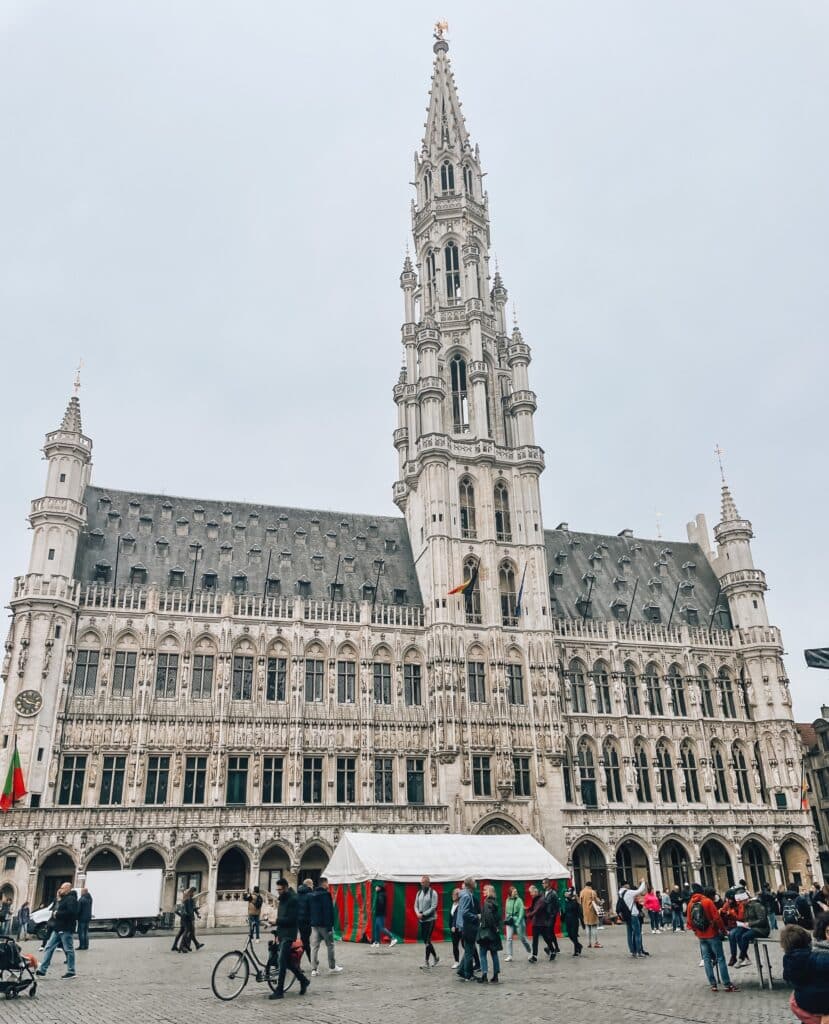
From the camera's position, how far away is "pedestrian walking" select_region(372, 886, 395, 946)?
2977cm

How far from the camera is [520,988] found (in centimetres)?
1786

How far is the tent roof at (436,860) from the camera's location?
31.2 metres

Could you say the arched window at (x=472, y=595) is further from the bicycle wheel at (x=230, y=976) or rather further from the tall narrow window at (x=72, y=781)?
the bicycle wheel at (x=230, y=976)

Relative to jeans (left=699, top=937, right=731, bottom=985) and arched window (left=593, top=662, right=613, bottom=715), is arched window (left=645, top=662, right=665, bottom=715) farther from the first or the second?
jeans (left=699, top=937, right=731, bottom=985)

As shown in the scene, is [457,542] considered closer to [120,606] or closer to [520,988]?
[120,606]

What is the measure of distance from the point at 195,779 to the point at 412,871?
65.5ft

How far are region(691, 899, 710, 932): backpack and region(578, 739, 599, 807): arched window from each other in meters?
37.8

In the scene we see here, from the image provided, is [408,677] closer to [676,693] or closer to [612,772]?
[612,772]

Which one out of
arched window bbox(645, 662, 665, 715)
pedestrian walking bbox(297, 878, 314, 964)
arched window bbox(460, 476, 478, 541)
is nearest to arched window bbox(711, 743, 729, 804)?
arched window bbox(645, 662, 665, 715)

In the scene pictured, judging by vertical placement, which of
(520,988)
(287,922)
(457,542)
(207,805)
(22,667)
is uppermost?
(457,542)

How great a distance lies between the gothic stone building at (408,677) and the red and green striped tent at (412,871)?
570 inches

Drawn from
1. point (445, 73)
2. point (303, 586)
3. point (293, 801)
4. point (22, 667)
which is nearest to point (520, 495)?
point (303, 586)

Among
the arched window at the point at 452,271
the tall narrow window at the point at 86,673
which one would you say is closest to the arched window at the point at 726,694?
the arched window at the point at 452,271

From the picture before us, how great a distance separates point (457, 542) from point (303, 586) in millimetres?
10459
